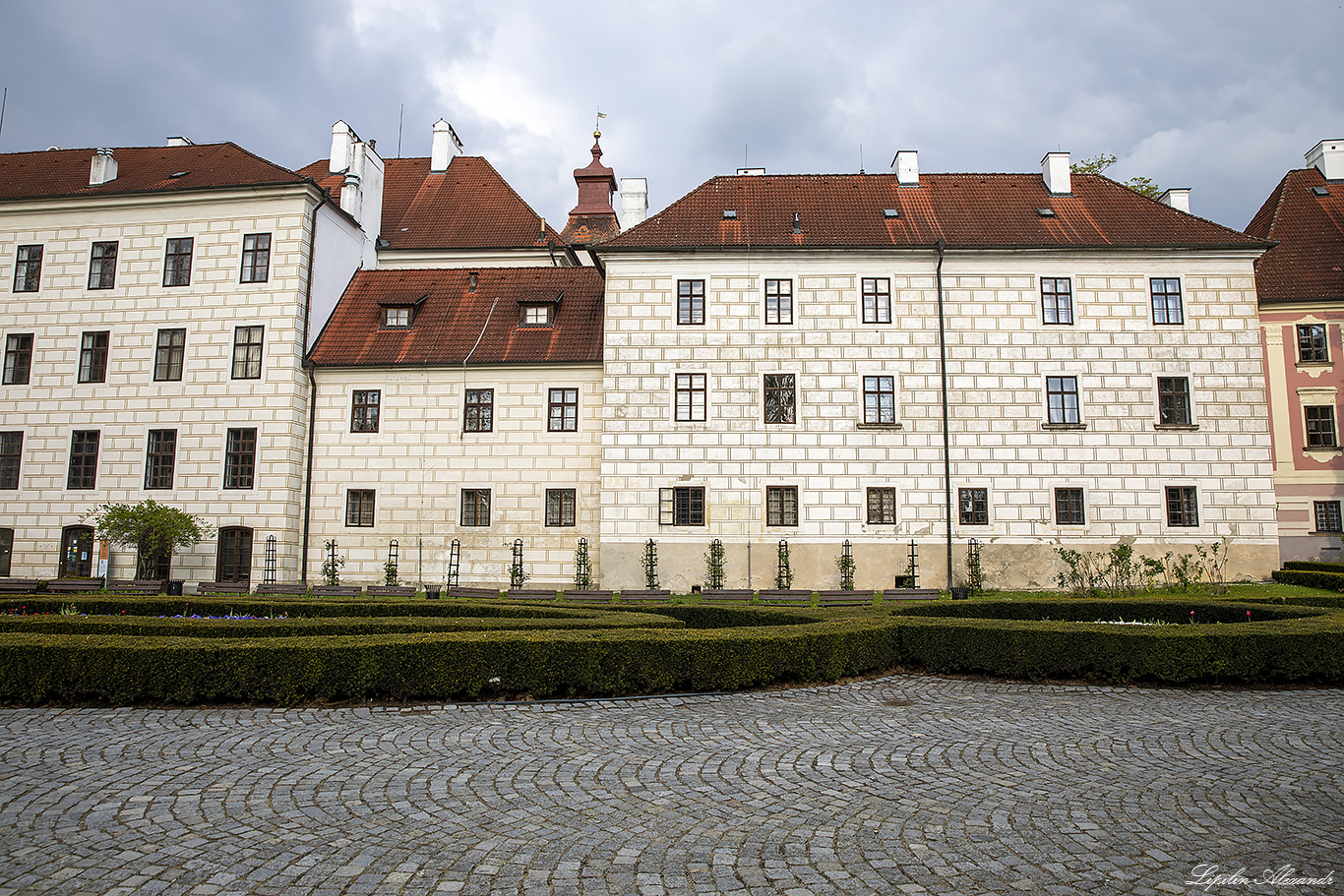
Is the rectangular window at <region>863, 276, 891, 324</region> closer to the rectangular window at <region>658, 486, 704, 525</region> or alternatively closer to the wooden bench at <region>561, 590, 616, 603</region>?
the rectangular window at <region>658, 486, 704, 525</region>

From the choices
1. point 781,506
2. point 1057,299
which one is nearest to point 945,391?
point 1057,299

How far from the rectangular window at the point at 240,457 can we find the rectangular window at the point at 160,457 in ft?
5.85

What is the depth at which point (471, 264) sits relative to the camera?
108 ft

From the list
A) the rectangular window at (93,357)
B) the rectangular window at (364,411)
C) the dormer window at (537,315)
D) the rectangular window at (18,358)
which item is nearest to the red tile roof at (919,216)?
the dormer window at (537,315)

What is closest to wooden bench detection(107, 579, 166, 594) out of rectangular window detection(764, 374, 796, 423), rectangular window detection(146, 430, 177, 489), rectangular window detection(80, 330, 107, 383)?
Result: rectangular window detection(146, 430, 177, 489)

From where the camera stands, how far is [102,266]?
89.1 feet

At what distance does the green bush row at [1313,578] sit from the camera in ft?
69.8

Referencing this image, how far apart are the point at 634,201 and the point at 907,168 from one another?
377 inches

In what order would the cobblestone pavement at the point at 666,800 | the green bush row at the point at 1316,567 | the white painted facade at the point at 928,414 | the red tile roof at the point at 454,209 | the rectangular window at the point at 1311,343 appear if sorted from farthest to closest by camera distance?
the red tile roof at the point at 454,209
the rectangular window at the point at 1311,343
the white painted facade at the point at 928,414
the green bush row at the point at 1316,567
the cobblestone pavement at the point at 666,800

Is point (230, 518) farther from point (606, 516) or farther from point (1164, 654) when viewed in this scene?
point (1164, 654)

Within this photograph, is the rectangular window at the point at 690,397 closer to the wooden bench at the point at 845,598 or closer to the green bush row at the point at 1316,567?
the wooden bench at the point at 845,598

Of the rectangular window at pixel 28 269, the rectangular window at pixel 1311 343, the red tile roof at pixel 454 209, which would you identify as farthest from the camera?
the red tile roof at pixel 454 209

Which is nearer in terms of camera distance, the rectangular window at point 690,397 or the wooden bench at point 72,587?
the wooden bench at point 72,587

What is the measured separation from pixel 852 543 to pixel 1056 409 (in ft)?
24.3
